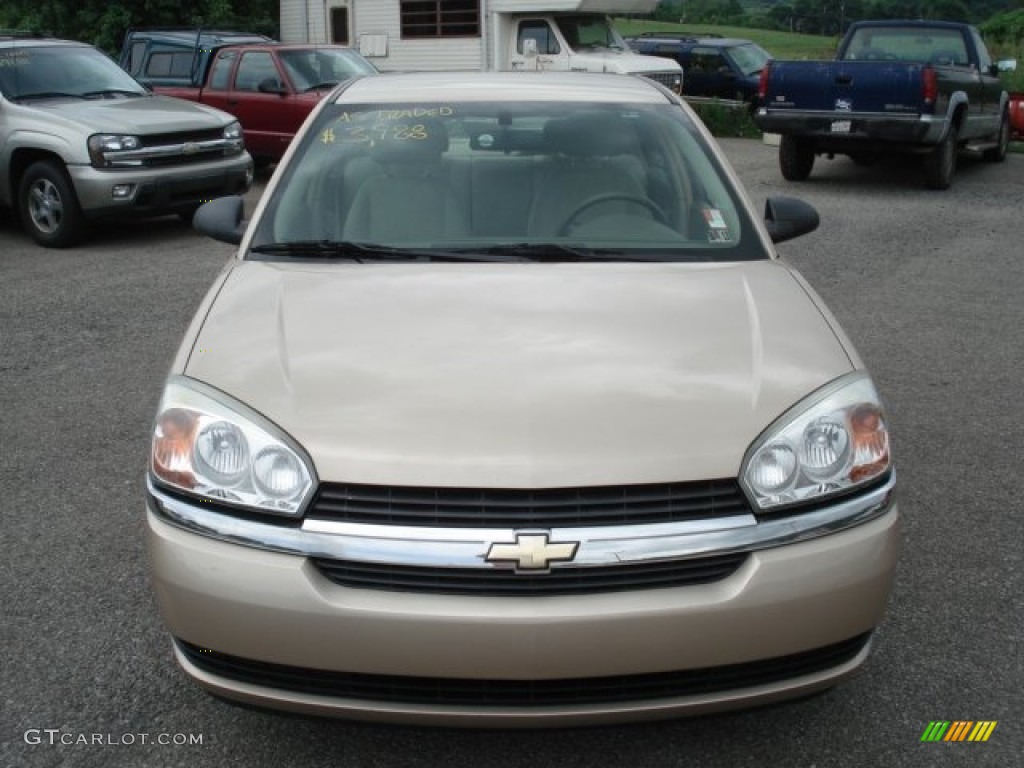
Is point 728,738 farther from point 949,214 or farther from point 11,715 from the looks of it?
point 949,214

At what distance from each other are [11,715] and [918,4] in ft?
199

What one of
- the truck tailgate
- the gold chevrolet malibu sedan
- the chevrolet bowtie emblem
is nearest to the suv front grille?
the truck tailgate

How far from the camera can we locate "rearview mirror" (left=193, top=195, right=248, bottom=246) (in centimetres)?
430

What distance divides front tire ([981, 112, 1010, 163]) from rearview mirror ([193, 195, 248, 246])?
1453 centimetres

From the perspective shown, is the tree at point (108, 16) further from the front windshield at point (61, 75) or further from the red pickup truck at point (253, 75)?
the front windshield at point (61, 75)

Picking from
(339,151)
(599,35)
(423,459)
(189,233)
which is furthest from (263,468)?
(599,35)

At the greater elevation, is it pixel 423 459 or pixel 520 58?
pixel 423 459

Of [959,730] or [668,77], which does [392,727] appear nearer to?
[959,730]

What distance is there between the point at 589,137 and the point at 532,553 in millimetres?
2163

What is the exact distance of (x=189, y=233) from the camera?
11.6 meters

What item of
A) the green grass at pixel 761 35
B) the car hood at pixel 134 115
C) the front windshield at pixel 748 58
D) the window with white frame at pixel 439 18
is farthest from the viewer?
the green grass at pixel 761 35

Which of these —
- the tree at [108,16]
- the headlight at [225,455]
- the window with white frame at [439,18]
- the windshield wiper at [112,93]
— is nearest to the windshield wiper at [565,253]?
the headlight at [225,455]

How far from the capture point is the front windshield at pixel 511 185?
3.84 meters

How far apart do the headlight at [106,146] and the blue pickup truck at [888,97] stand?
291 inches
